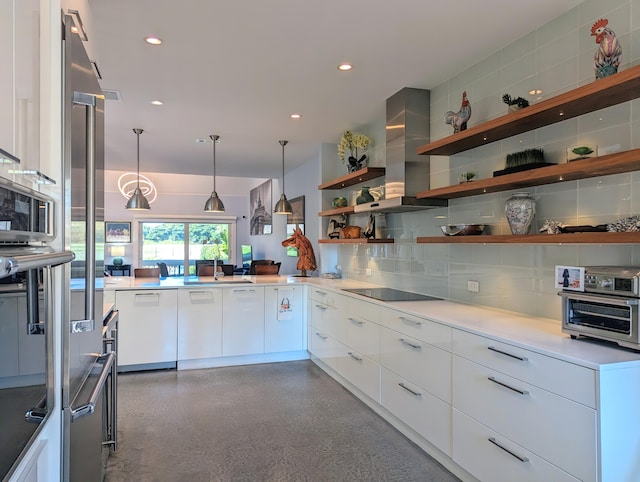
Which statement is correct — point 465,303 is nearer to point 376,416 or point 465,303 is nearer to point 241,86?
point 376,416

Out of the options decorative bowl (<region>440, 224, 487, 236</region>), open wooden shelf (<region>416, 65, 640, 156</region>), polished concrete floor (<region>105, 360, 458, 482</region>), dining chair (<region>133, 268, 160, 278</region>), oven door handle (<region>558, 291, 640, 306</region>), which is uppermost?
open wooden shelf (<region>416, 65, 640, 156</region>)

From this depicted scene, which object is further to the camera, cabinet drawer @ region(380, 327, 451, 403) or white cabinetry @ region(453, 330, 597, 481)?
cabinet drawer @ region(380, 327, 451, 403)

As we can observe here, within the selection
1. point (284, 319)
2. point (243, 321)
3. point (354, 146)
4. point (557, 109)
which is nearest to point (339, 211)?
point (354, 146)

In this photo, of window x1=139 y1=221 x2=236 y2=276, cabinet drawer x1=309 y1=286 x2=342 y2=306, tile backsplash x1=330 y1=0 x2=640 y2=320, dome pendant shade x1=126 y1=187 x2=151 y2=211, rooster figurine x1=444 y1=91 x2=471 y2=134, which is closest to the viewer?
tile backsplash x1=330 y1=0 x2=640 y2=320

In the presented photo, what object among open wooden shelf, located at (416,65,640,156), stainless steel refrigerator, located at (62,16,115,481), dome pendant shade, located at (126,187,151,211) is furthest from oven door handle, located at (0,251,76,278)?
dome pendant shade, located at (126,187,151,211)

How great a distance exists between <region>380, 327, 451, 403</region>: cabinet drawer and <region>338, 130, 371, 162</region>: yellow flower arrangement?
213 cm

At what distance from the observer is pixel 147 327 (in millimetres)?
4391

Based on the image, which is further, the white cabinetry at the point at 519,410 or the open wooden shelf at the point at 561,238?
the open wooden shelf at the point at 561,238

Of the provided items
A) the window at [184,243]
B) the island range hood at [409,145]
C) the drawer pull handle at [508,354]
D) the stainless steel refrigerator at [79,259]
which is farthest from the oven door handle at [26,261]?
the window at [184,243]

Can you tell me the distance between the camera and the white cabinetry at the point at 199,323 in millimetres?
4496

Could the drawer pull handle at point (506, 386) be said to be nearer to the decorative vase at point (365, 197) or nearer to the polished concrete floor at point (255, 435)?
the polished concrete floor at point (255, 435)

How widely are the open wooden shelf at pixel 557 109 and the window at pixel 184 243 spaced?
9.84 m

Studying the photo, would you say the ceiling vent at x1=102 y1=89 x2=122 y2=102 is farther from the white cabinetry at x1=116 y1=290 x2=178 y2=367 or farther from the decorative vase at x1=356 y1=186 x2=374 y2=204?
the decorative vase at x1=356 y1=186 x2=374 y2=204

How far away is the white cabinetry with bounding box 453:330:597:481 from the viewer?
1.68 metres
